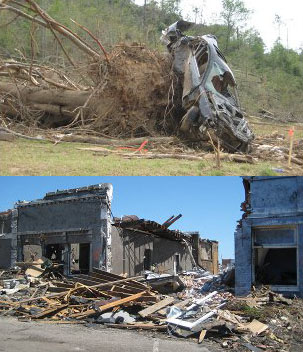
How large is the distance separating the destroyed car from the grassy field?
4.28 ft

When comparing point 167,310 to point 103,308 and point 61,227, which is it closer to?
point 103,308

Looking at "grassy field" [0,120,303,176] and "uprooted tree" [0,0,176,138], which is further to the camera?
"uprooted tree" [0,0,176,138]

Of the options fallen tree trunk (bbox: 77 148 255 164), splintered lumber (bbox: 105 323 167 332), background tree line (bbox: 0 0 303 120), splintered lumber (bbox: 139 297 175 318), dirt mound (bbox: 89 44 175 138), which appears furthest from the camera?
background tree line (bbox: 0 0 303 120)

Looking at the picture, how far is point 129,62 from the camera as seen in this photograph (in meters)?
14.1

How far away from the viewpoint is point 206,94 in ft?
→ 40.7

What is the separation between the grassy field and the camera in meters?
9.45

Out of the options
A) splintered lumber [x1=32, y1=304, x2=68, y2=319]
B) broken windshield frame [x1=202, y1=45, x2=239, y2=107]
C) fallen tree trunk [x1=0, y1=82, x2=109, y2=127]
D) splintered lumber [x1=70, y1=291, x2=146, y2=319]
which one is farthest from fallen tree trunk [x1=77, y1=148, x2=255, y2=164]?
splintered lumber [x1=32, y1=304, x2=68, y2=319]

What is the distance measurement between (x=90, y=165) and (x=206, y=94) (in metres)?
4.29

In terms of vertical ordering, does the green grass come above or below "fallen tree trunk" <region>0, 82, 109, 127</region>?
below

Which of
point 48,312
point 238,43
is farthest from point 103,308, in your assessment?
point 238,43

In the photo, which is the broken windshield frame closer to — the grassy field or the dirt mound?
the dirt mound

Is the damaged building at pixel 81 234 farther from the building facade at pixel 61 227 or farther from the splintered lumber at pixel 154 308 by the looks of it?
the splintered lumber at pixel 154 308

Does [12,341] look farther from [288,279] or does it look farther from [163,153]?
[288,279]

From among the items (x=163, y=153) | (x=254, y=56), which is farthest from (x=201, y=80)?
(x=254, y=56)
